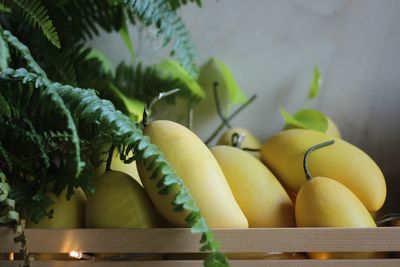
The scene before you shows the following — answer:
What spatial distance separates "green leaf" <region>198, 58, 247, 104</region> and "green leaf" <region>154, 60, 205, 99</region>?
2 cm

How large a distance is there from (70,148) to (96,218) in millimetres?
81

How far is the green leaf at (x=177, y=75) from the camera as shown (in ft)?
2.91

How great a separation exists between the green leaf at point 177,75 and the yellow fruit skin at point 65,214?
1.11 ft

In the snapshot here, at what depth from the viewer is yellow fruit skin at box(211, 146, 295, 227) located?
59cm

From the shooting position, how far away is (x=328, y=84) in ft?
3.00

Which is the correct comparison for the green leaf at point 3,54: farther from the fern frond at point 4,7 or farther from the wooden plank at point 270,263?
the wooden plank at point 270,263

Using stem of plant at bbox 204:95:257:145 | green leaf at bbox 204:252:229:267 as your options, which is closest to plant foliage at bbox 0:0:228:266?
green leaf at bbox 204:252:229:267

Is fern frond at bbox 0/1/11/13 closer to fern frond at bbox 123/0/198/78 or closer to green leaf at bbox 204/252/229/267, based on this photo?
fern frond at bbox 123/0/198/78

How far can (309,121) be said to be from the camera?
0.83m

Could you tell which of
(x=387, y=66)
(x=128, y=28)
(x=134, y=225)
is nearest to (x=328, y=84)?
(x=387, y=66)

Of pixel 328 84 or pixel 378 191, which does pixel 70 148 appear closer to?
pixel 378 191

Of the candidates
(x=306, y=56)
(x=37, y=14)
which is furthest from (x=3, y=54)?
(x=306, y=56)

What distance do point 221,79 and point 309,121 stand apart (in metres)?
0.18

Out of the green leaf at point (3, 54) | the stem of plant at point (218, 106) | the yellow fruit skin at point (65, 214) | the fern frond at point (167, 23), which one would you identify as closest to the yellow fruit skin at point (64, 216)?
the yellow fruit skin at point (65, 214)
